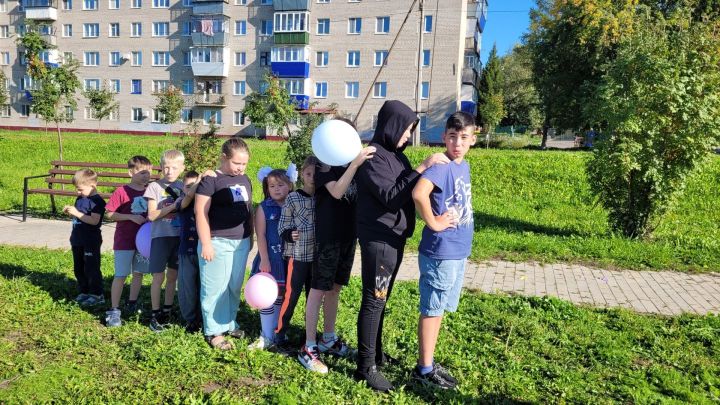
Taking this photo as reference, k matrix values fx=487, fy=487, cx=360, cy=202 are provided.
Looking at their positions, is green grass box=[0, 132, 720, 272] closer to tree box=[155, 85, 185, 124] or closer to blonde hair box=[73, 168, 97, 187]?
blonde hair box=[73, 168, 97, 187]

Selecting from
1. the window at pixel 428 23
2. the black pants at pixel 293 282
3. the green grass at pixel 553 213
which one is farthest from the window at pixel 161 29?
the black pants at pixel 293 282

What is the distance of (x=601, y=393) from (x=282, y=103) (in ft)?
25.9

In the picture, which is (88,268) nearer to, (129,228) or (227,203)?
(129,228)

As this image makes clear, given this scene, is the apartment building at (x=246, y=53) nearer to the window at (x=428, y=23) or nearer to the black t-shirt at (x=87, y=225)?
the window at (x=428, y=23)

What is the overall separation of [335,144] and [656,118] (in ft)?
23.4

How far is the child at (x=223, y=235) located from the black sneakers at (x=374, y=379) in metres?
1.17

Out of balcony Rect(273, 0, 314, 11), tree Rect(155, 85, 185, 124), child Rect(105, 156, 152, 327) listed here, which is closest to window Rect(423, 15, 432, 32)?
balcony Rect(273, 0, 314, 11)

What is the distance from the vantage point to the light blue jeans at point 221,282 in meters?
3.95

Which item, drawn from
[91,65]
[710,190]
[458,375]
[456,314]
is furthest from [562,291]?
[91,65]

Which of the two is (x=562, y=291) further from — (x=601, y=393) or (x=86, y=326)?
(x=86, y=326)

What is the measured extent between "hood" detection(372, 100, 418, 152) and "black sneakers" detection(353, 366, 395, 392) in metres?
1.57

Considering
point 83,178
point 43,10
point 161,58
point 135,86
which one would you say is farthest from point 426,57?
point 43,10

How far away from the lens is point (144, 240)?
4465mm

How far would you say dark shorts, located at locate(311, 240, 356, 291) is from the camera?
3562 mm
